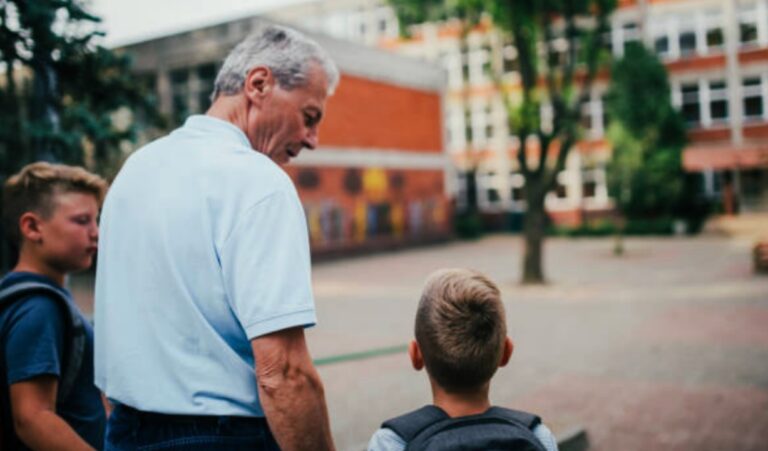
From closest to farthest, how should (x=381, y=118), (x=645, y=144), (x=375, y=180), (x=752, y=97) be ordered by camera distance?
(x=375, y=180) → (x=381, y=118) → (x=645, y=144) → (x=752, y=97)

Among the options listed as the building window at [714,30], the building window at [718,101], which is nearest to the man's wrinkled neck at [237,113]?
the building window at [718,101]

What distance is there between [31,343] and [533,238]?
51.6 feet

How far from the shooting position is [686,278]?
17.5 meters

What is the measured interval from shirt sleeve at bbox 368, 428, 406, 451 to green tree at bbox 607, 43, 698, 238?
113 ft

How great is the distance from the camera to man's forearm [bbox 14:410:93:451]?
2.07 metres

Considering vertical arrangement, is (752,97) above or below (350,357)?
above

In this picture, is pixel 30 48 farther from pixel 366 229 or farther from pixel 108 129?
pixel 366 229

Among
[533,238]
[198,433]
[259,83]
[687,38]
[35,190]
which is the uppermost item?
[687,38]

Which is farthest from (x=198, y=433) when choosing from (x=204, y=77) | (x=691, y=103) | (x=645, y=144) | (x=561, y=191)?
(x=691, y=103)

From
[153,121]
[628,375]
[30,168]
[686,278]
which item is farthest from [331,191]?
[30,168]

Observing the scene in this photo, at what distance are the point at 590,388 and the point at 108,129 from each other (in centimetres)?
516

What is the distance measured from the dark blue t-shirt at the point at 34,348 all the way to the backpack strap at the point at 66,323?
0.05 feet

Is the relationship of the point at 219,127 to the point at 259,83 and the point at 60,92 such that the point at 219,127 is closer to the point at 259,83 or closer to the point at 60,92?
the point at 259,83

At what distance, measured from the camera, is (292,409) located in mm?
1633
